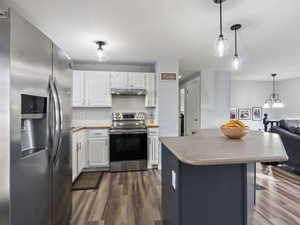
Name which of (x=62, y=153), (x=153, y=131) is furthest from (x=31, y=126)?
(x=153, y=131)

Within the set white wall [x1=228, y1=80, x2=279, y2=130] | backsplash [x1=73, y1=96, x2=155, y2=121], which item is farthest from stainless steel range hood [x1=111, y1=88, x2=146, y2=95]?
white wall [x1=228, y1=80, x2=279, y2=130]

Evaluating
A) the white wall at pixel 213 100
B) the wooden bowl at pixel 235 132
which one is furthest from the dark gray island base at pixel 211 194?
the white wall at pixel 213 100

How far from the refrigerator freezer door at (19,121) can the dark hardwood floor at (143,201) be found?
0.89 meters

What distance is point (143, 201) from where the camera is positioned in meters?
2.29

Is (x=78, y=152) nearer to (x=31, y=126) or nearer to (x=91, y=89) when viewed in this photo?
(x=91, y=89)

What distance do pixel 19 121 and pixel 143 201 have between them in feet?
6.35

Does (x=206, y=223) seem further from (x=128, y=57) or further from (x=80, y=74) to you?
(x=80, y=74)

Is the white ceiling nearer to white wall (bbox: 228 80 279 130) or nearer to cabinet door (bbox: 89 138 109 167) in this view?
cabinet door (bbox: 89 138 109 167)

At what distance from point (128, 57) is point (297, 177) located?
413cm

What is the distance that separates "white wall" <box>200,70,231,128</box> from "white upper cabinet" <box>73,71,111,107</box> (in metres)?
2.80

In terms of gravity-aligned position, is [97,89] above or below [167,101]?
above

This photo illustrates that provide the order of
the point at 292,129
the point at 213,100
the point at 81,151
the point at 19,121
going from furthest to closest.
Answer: the point at 213,100 < the point at 292,129 < the point at 81,151 < the point at 19,121

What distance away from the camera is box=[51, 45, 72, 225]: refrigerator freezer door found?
1407 millimetres

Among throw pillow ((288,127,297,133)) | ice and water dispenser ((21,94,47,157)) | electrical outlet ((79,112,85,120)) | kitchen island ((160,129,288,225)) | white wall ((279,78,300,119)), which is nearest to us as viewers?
ice and water dispenser ((21,94,47,157))
